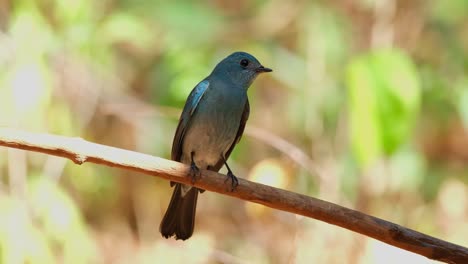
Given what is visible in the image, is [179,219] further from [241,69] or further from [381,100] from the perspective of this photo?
[381,100]

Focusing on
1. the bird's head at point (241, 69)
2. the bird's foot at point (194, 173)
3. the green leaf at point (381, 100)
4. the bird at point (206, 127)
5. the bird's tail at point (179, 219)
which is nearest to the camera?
the bird's foot at point (194, 173)

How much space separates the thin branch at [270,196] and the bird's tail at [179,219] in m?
0.83

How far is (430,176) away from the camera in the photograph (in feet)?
22.3

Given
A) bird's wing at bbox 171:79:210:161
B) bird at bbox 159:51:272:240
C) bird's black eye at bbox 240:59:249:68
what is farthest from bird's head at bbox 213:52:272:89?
bird's wing at bbox 171:79:210:161

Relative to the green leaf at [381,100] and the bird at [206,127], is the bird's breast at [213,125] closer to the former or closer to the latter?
the bird at [206,127]

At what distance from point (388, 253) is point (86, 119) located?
2.55 meters

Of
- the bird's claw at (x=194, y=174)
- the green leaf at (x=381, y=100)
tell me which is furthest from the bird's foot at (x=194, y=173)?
the green leaf at (x=381, y=100)

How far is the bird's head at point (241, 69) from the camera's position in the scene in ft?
14.6

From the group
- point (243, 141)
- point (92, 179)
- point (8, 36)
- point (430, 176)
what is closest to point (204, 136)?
point (243, 141)

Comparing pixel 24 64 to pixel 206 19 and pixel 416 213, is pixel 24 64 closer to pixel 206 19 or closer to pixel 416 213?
pixel 206 19

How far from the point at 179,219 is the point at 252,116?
121 inches

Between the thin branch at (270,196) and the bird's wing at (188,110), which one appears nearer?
the thin branch at (270,196)

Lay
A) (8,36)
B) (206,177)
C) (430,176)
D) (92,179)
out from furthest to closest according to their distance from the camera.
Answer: (430,176) < (92,179) < (8,36) < (206,177)

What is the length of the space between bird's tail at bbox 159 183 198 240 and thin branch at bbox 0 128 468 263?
32.8 inches
